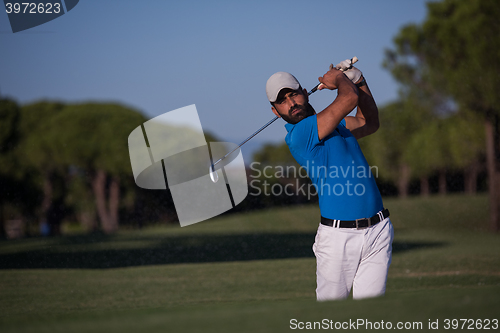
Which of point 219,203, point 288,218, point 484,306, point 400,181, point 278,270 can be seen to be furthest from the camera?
point 400,181

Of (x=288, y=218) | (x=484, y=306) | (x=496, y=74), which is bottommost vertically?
(x=288, y=218)

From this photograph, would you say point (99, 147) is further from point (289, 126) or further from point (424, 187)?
point (289, 126)

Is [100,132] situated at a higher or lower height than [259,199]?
higher

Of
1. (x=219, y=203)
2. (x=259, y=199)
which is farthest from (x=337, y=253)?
(x=259, y=199)

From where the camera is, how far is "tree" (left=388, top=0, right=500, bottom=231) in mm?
11531

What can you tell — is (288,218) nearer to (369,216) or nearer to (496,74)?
(496,74)

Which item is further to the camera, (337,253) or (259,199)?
(259,199)

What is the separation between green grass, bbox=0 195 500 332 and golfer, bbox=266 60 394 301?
0.81ft

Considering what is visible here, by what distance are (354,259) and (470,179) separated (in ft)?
55.4

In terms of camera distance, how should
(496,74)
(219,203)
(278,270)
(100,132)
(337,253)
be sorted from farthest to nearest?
(100,132) < (219,203) < (496,74) < (278,270) < (337,253)

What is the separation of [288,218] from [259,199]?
239cm

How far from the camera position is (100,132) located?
2228cm

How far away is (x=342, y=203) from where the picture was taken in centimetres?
264

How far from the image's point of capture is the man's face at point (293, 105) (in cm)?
277
